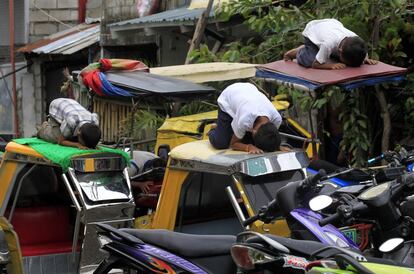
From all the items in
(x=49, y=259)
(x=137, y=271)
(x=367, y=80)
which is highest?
(x=367, y=80)

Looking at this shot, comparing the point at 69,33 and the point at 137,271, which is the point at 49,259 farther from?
the point at 69,33

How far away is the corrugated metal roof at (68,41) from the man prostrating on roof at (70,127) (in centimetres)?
902

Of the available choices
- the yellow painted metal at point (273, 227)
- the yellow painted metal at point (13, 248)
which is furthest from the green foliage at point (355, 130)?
the yellow painted metal at point (13, 248)

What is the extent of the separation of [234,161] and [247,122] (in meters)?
0.36

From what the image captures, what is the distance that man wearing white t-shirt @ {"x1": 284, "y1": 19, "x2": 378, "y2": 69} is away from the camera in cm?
733

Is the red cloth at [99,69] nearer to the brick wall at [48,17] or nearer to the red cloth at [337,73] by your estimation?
the red cloth at [337,73]

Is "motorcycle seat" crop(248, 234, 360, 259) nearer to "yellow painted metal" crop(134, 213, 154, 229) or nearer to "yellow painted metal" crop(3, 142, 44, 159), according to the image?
"yellow painted metal" crop(134, 213, 154, 229)

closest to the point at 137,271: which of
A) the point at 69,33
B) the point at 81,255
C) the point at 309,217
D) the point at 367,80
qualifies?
the point at 309,217

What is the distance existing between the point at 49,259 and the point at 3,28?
1309 cm

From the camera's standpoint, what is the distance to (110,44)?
16.7 metres

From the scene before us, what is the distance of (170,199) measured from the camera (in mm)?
7062

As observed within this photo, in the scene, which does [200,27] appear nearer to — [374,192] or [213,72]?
[213,72]

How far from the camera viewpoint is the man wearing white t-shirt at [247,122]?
656 cm

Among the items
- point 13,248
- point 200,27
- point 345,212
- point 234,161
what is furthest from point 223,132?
point 200,27
